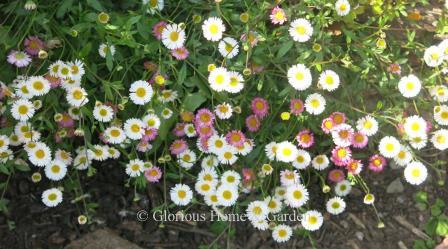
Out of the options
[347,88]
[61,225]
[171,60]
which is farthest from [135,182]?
A: [347,88]

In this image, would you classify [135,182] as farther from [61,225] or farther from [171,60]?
[171,60]

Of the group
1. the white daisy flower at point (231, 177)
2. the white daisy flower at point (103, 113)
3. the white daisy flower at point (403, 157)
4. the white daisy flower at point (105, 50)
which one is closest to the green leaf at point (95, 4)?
the white daisy flower at point (105, 50)


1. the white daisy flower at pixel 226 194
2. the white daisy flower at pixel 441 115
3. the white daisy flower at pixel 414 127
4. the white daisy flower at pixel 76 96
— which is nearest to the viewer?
the white daisy flower at pixel 76 96

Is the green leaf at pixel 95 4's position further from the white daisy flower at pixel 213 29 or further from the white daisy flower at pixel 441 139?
the white daisy flower at pixel 441 139

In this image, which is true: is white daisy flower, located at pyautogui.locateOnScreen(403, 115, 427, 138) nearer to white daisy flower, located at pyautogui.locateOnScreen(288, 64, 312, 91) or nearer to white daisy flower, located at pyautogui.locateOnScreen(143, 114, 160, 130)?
A: white daisy flower, located at pyautogui.locateOnScreen(288, 64, 312, 91)

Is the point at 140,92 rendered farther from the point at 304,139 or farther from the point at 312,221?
the point at 312,221

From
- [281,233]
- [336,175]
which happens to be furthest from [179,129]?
[336,175]
